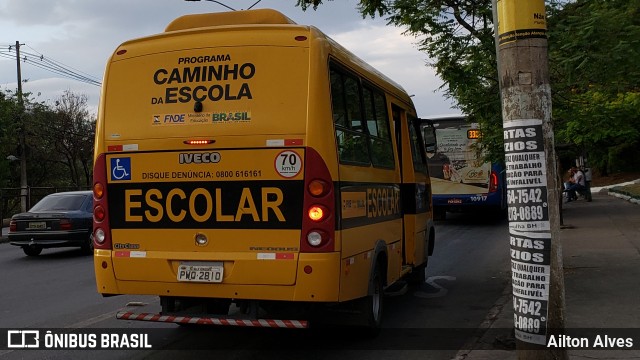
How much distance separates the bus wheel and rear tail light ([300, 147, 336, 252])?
1.20 metres

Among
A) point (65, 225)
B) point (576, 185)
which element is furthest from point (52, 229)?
point (576, 185)

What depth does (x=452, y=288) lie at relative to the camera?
9445 millimetres

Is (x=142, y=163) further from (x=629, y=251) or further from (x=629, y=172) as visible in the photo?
(x=629, y=172)

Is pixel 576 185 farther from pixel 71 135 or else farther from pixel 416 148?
pixel 71 135

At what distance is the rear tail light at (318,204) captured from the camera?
514cm

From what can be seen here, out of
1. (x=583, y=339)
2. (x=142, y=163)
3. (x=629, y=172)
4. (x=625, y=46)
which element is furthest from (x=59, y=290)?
(x=629, y=172)

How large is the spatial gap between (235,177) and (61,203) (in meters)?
11.0

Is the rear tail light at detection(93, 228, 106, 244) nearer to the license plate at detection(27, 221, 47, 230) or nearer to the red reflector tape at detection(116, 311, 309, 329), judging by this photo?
the red reflector tape at detection(116, 311, 309, 329)

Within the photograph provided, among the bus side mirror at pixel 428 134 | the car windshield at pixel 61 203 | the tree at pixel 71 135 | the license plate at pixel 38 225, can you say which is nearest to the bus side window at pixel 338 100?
the bus side mirror at pixel 428 134

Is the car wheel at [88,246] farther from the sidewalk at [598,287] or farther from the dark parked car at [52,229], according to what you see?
the sidewalk at [598,287]

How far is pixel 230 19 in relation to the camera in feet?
19.9

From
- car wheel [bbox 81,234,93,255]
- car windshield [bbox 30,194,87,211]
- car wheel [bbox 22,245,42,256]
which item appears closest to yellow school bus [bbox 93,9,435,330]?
car wheel [bbox 81,234,93,255]

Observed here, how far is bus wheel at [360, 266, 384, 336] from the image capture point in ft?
20.0

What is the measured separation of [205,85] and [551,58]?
520 cm
